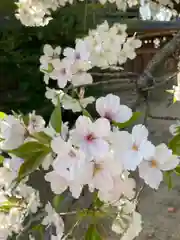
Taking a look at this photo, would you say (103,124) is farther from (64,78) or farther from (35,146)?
(64,78)

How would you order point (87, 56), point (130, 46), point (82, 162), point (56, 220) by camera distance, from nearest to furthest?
1. point (82, 162)
2. point (56, 220)
3. point (87, 56)
4. point (130, 46)

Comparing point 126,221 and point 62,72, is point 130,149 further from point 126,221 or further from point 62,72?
point 62,72

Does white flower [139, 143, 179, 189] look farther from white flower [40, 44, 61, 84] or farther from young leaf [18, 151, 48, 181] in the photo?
white flower [40, 44, 61, 84]

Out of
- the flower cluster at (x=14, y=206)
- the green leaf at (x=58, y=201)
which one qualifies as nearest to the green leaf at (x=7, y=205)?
the flower cluster at (x=14, y=206)

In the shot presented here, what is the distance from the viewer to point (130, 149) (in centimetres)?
41

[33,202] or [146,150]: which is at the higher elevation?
[146,150]

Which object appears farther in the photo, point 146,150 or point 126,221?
point 126,221

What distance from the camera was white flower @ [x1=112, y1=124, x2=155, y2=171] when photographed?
16.3 inches

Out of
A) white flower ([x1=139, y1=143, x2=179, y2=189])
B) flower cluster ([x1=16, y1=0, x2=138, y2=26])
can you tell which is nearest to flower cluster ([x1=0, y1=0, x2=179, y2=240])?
white flower ([x1=139, y1=143, x2=179, y2=189])

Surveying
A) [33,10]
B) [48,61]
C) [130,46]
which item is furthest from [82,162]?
[33,10]

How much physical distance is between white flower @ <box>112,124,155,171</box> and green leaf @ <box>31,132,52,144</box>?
73mm

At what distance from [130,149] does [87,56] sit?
10.5 inches

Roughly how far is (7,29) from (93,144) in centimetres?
192

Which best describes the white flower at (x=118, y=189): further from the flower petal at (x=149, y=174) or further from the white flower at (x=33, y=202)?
the white flower at (x=33, y=202)
